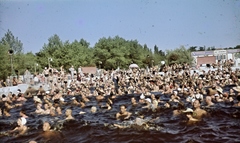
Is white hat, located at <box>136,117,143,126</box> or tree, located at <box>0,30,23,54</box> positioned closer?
white hat, located at <box>136,117,143,126</box>

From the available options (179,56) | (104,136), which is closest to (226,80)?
(104,136)

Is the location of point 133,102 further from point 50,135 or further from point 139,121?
point 50,135

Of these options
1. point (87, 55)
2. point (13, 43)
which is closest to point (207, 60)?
point (87, 55)

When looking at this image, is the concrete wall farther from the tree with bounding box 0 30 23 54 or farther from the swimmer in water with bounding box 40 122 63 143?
the swimmer in water with bounding box 40 122 63 143

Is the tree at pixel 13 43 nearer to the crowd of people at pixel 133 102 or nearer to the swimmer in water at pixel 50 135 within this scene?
the crowd of people at pixel 133 102

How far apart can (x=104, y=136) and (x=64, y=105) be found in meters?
8.59

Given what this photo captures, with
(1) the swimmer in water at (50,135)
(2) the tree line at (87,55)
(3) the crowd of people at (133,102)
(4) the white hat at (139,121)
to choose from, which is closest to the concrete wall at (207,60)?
(2) the tree line at (87,55)

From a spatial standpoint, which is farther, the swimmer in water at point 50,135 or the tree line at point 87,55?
the tree line at point 87,55

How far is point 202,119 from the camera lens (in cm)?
1188

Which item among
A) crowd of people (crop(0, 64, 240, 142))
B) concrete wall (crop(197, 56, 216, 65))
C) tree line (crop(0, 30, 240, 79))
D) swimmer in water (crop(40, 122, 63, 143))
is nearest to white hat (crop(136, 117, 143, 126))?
crowd of people (crop(0, 64, 240, 142))

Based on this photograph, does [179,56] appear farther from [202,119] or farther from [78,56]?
[202,119]

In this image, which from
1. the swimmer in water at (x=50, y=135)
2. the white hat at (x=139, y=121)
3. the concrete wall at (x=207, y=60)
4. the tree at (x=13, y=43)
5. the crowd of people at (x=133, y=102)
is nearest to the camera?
the swimmer in water at (x=50, y=135)

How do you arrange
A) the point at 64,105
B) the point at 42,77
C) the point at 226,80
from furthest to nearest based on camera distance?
the point at 42,77 < the point at 226,80 < the point at 64,105

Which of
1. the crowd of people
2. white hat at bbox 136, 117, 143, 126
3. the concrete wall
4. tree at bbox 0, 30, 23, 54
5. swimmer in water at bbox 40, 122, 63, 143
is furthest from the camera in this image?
the concrete wall
